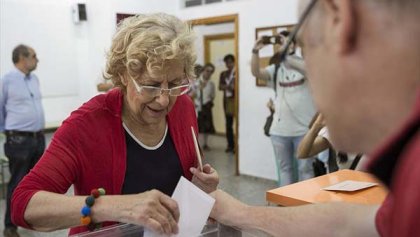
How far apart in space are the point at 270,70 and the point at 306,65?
11.3 feet

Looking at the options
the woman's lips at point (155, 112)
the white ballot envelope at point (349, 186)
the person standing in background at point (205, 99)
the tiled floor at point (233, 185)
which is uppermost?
the woman's lips at point (155, 112)

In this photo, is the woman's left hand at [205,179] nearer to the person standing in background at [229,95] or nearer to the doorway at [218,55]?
the person standing in background at [229,95]

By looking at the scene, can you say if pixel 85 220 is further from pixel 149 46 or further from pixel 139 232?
pixel 149 46

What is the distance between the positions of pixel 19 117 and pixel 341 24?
157 inches

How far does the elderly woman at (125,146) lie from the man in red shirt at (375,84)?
65cm

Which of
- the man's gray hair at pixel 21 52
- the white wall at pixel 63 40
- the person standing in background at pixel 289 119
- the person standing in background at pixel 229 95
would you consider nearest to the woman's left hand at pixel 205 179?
the person standing in background at pixel 289 119

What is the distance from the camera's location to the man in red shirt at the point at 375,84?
1.23 ft

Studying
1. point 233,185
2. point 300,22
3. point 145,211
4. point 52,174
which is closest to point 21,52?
point 233,185

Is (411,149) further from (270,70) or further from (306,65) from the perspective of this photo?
(270,70)

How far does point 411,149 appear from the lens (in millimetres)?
366

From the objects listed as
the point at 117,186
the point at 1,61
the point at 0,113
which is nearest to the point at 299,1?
the point at 117,186

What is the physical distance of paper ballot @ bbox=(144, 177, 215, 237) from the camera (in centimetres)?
112

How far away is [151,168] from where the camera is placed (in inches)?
52.4

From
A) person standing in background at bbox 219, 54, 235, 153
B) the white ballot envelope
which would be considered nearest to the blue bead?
the white ballot envelope
